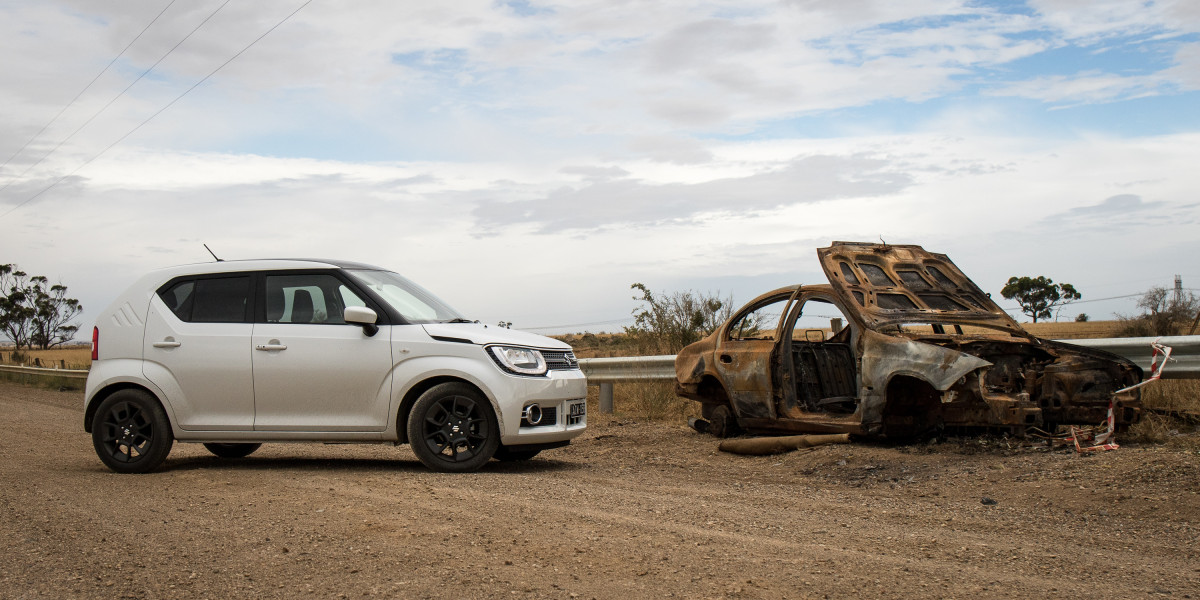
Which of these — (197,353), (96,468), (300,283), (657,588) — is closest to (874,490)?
(657,588)

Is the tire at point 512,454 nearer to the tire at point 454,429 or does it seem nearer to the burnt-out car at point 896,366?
the tire at point 454,429

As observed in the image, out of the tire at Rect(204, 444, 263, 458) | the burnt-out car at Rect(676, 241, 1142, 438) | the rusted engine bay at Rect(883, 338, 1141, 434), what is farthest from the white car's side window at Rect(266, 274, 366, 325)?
the rusted engine bay at Rect(883, 338, 1141, 434)

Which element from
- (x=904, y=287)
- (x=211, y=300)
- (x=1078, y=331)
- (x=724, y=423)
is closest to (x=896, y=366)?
(x=904, y=287)

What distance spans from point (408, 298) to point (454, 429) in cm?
139

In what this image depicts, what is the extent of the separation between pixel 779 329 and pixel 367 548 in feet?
18.3

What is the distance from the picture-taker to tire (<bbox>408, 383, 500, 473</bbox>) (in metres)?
7.92

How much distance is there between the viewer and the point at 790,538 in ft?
17.8

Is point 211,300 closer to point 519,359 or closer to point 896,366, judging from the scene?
point 519,359

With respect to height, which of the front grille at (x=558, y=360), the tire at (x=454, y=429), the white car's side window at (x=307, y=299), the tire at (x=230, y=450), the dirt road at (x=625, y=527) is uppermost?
the white car's side window at (x=307, y=299)

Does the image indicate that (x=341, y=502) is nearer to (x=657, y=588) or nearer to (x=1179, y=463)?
(x=657, y=588)

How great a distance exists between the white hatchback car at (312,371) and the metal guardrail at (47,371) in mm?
14767

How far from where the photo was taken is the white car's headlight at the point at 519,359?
26.1 feet

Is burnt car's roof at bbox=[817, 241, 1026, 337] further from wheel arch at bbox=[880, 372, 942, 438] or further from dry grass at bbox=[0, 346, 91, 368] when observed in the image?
dry grass at bbox=[0, 346, 91, 368]

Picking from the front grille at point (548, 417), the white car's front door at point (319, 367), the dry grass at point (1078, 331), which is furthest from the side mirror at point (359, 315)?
the dry grass at point (1078, 331)
